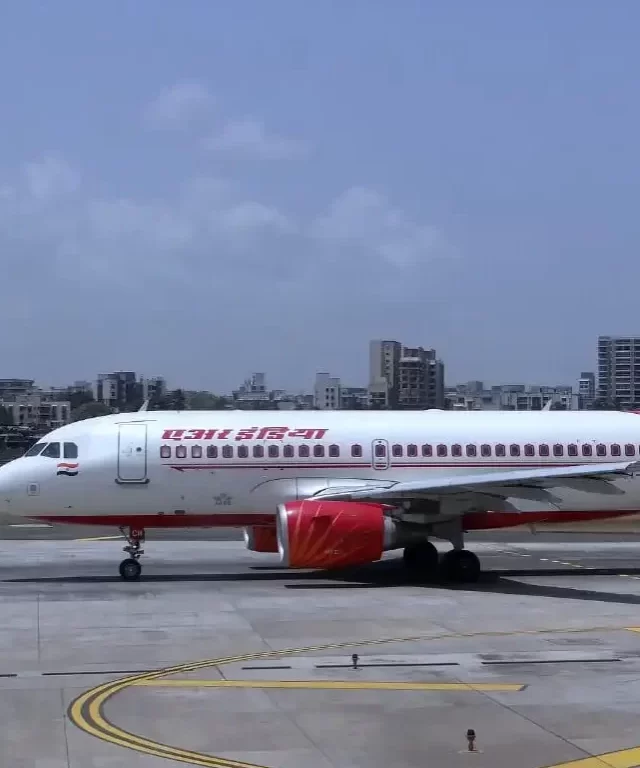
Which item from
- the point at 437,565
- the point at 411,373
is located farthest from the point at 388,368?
the point at 437,565

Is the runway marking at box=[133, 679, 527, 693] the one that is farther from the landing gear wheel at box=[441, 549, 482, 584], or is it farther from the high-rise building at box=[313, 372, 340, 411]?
the high-rise building at box=[313, 372, 340, 411]

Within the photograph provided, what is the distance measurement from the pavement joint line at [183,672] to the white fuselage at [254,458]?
7701 mm

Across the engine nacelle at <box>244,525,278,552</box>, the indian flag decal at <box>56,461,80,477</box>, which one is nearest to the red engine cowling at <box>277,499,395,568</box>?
the engine nacelle at <box>244,525,278,552</box>

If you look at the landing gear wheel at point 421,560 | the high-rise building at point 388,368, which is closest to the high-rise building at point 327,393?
the high-rise building at point 388,368

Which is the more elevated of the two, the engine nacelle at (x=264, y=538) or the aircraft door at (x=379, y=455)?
the aircraft door at (x=379, y=455)

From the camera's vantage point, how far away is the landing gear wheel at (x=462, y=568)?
2467 cm

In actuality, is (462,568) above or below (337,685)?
above

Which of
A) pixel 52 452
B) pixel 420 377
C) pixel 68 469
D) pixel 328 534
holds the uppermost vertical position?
pixel 420 377

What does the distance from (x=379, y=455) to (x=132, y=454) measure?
5.53m

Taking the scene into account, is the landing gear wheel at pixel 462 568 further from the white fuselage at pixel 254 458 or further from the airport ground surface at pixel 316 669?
the white fuselage at pixel 254 458

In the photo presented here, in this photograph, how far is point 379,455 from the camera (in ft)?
84.7

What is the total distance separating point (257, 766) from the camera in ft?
36.1

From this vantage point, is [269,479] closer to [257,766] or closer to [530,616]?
[530,616]

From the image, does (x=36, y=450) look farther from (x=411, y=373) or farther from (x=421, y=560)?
(x=411, y=373)
